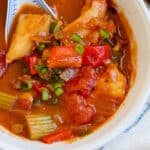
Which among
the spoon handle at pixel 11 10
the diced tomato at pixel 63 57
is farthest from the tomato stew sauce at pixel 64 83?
the spoon handle at pixel 11 10

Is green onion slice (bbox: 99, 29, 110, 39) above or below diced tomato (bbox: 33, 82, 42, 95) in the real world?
above

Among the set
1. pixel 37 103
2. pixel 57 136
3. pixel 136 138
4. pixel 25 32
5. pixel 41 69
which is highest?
pixel 25 32

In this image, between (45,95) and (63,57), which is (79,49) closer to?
(63,57)

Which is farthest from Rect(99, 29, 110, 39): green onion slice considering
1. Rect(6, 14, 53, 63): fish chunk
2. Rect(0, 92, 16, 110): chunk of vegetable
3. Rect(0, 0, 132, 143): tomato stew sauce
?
Rect(0, 92, 16, 110): chunk of vegetable

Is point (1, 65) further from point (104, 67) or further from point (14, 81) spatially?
point (104, 67)

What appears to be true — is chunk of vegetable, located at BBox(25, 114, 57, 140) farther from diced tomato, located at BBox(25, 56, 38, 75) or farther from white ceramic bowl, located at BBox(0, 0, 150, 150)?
diced tomato, located at BBox(25, 56, 38, 75)

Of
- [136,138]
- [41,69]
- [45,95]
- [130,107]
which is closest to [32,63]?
[41,69]

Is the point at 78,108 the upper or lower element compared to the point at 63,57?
lower

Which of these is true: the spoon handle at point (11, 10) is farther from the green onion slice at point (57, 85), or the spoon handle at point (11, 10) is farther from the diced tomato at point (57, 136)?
the diced tomato at point (57, 136)
